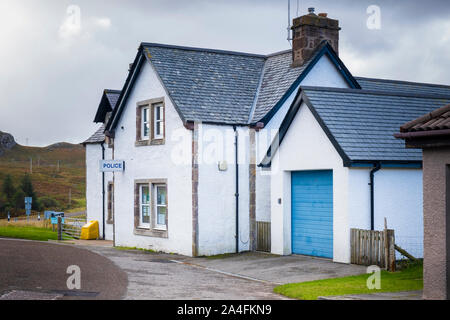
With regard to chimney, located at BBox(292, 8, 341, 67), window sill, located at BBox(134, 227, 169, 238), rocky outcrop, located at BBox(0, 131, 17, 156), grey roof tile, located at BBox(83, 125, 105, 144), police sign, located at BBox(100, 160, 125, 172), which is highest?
rocky outcrop, located at BBox(0, 131, 17, 156)

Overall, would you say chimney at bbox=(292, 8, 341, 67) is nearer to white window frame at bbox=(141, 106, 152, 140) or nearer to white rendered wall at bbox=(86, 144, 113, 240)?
white window frame at bbox=(141, 106, 152, 140)

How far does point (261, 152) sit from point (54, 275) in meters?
10.2

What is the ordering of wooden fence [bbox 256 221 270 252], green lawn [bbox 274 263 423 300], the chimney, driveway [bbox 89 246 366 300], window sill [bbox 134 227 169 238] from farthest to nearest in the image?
1. the chimney
2. window sill [bbox 134 227 169 238]
3. wooden fence [bbox 256 221 270 252]
4. driveway [bbox 89 246 366 300]
5. green lawn [bbox 274 263 423 300]

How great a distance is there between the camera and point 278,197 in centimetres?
2170

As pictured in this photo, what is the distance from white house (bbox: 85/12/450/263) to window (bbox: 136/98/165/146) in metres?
0.05

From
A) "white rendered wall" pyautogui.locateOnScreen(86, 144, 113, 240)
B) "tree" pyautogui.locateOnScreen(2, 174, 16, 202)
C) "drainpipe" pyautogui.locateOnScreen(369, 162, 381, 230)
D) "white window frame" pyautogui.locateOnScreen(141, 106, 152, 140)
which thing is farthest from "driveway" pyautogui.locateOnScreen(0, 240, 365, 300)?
"tree" pyautogui.locateOnScreen(2, 174, 16, 202)

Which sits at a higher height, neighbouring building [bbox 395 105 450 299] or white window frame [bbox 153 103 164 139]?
white window frame [bbox 153 103 164 139]

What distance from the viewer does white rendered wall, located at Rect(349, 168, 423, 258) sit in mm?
18891

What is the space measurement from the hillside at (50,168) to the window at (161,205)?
236 feet

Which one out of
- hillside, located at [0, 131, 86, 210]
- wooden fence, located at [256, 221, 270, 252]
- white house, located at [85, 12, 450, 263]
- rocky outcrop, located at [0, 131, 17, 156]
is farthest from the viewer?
rocky outcrop, located at [0, 131, 17, 156]

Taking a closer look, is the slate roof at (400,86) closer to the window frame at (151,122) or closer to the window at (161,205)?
the window frame at (151,122)

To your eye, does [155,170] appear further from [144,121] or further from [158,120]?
[144,121]
